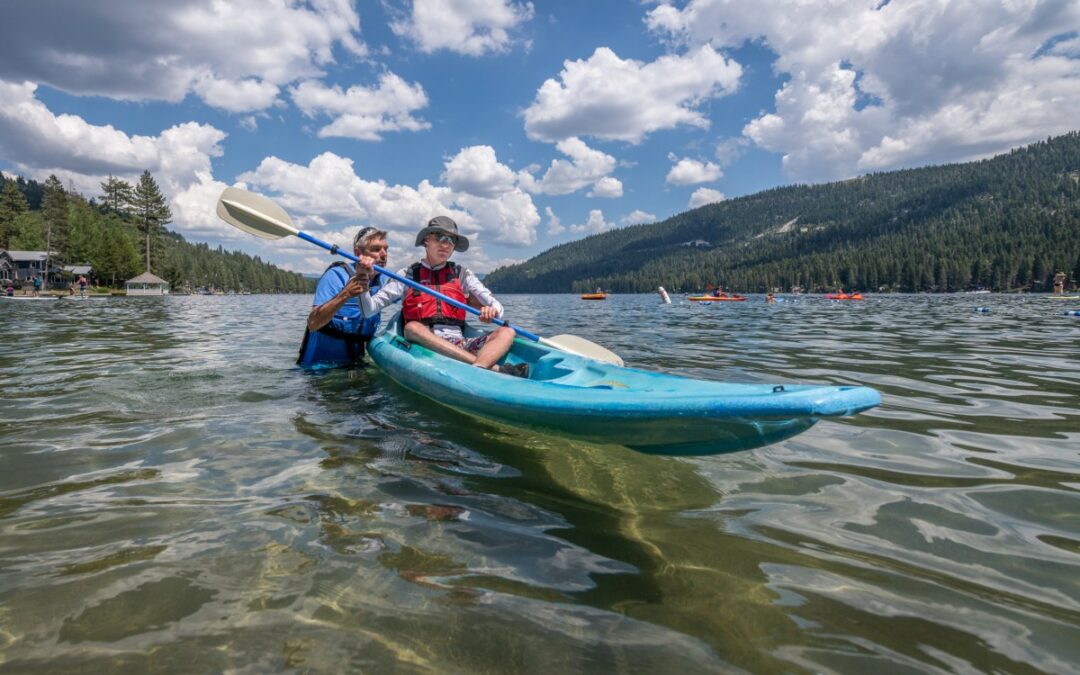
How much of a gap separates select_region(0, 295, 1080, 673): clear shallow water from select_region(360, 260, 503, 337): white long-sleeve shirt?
157cm

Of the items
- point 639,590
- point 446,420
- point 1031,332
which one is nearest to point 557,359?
point 446,420

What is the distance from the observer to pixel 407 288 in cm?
695

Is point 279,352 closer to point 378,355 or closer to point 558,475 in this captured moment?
point 378,355

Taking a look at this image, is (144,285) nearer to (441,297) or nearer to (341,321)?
(341,321)

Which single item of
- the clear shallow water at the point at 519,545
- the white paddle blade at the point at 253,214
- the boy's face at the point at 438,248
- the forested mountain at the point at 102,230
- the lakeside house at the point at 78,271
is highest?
the forested mountain at the point at 102,230

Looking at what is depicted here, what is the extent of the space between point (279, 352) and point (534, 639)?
10298 mm

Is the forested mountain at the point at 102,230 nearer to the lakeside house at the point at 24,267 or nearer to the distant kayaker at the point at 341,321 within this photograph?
the lakeside house at the point at 24,267

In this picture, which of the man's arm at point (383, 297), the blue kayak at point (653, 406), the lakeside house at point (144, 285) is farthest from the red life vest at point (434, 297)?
the lakeside house at point (144, 285)

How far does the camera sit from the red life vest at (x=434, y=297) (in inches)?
263

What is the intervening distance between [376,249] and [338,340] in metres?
1.63

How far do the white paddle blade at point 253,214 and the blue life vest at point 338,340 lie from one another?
1.46m

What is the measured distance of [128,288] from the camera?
63.2m

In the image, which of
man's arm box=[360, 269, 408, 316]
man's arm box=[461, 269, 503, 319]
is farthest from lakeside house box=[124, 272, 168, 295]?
man's arm box=[461, 269, 503, 319]

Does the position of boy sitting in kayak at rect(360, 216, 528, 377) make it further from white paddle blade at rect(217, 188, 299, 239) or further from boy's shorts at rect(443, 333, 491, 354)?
white paddle blade at rect(217, 188, 299, 239)
